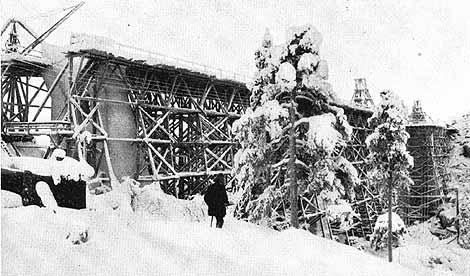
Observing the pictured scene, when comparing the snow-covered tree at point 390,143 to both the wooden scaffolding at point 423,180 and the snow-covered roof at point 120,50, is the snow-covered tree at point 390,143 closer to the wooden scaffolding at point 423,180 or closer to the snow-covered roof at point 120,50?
the snow-covered roof at point 120,50

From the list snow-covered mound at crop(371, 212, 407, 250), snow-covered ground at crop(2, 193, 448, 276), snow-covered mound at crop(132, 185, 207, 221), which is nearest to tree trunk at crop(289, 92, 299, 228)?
snow-covered mound at crop(132, 185, 207, 221)

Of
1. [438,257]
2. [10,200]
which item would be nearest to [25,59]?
[10,200]

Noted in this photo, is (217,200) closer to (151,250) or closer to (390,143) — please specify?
(151,250)

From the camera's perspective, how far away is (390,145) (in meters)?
21.1

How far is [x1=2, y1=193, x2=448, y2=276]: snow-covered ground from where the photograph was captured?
5.85m

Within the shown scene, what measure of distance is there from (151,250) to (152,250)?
0.07 feet

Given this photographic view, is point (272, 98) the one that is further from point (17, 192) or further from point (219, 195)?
point (17, 192)

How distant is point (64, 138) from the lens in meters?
19.3

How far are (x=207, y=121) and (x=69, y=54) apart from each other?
24.5 feet

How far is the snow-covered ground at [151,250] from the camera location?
585cm

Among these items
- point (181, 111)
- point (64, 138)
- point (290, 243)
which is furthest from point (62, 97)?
point (290, 243)

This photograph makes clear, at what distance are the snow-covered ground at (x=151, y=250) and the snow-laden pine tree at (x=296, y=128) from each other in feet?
13.7

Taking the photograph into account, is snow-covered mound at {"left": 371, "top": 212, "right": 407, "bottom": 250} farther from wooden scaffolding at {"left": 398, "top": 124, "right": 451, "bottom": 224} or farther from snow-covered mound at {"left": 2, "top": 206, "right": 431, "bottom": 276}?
wooden scaffolding at {"left": 398, "top": 124, "right": 451, "bottom": 224}

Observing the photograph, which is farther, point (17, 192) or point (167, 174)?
point (167, 174)
